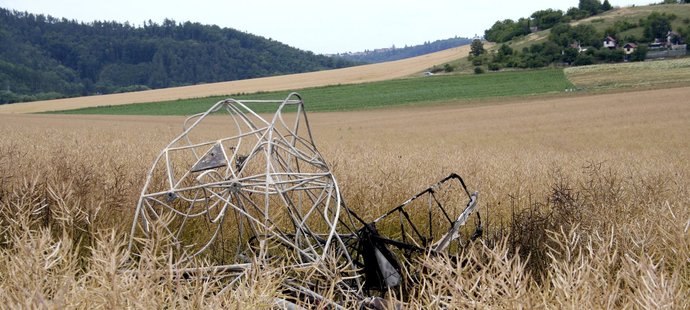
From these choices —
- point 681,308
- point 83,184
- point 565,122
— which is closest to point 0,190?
point 83,184

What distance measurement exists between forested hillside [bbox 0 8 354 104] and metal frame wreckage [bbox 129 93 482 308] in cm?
12433

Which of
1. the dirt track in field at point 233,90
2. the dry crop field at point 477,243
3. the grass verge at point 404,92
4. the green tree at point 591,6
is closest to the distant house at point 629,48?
the grass verge at point 404,92

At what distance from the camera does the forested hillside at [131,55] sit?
13512cm

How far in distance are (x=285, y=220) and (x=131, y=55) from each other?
149m

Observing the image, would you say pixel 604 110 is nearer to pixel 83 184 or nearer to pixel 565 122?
pixel 565 122

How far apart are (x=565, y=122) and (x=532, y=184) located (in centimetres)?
2012

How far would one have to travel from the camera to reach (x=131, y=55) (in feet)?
479

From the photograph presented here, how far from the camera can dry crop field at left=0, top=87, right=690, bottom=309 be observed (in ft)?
7.31

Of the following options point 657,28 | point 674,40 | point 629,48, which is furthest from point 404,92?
point 657,28

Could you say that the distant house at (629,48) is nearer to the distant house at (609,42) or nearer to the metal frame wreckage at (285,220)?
the distant house at (609,42)

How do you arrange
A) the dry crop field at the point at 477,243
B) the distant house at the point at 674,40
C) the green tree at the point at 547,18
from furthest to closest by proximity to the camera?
the green tree at the point at 547,18 < the distant house at the point at 674,40 < the dry crop field at the point at 477,243

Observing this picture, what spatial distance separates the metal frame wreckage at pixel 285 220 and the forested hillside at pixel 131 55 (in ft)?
408

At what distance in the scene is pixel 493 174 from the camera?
25.7 ft

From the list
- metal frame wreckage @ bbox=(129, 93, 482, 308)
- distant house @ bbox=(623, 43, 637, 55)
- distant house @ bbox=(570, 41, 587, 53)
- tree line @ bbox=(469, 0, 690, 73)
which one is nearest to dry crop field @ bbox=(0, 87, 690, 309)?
metal frame wreckage @ bbox=(129, 93, 482, 308)
